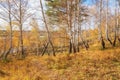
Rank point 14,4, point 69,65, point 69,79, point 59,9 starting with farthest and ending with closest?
point 59,9 → point 14,4 → point 69,65 → point 69,79

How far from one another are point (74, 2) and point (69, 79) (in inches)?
603

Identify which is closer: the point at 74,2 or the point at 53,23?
the point at 74,2

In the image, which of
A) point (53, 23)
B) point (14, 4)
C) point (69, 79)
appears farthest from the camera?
point (53, 23)

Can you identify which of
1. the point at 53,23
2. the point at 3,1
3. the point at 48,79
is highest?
the point at 3,1

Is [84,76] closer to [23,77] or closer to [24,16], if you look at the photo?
[23,77]

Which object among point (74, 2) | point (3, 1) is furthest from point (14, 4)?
point (74, 2)

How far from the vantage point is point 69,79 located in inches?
380

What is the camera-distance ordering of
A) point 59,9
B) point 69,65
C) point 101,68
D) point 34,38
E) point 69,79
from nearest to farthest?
1. point 69,79
2. point 101,68
3. point 69,65
4. point 59,9
5. point 34,38

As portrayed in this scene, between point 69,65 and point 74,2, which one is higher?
point 74,2

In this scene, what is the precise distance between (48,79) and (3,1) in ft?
55.8

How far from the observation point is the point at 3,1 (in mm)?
24422

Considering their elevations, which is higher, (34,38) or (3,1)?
(3,1)

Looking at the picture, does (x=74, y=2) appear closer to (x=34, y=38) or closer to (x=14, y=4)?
(x=14, y=4)

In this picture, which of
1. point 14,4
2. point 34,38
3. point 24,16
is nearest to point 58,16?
point 24,16
